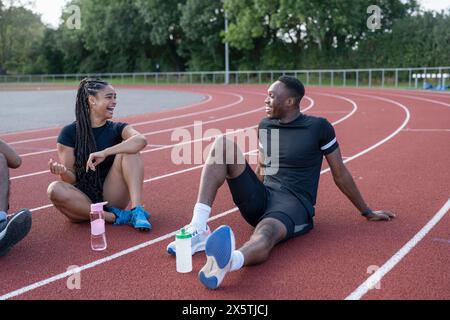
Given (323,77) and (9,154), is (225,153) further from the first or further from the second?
(323,77)

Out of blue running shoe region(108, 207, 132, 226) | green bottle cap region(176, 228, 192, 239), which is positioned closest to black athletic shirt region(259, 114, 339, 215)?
green bottle cap region(176, 228, 192, 239)

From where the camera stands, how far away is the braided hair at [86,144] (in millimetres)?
4391

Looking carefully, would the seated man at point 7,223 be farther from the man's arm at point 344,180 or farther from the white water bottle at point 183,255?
the man's arm at point 344,180

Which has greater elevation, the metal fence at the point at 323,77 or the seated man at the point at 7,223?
the metal fence at the point at 323,77

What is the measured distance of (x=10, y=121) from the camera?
13.6 m

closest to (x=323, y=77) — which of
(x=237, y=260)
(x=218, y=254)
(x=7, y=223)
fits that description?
(x=7, y=223)

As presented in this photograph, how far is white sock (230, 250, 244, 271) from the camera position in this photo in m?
3.13

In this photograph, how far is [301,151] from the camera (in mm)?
4000

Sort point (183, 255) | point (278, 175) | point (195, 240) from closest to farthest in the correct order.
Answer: point (183, 255) < point (195, 240) < point (278, 175)

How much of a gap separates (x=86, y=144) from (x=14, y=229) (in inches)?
40.9

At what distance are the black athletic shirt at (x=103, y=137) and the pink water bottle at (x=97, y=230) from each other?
44cm

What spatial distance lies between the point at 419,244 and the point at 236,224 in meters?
1.49

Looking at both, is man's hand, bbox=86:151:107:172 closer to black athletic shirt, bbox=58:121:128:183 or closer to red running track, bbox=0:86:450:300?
black athletic shirt, bbox=58:121:128:183

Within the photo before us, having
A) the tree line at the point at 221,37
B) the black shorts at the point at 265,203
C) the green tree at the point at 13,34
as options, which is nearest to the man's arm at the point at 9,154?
the black shorts at the point at 265,203
